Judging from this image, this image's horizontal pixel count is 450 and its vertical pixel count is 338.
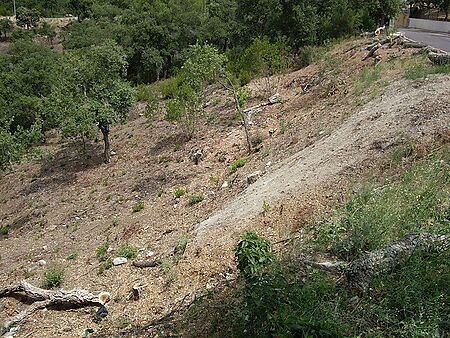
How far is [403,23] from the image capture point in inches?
1377

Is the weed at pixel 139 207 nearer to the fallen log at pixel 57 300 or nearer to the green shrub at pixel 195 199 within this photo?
the green shrub at pixel 195 199

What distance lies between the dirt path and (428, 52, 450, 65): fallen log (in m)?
1.70

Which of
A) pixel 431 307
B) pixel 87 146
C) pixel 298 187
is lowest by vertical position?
pixel 87 146

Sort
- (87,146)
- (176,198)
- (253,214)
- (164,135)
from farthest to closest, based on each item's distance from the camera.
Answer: (87,146), (164,135), (176,198), (253,214)

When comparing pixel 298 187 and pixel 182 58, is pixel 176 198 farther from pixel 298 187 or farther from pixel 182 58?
pixel 182 58

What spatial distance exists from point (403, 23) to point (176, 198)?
2768cm

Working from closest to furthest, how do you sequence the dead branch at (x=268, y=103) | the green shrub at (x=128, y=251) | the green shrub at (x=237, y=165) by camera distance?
the green shrub at (x=128, y=251) → the green shrub at (x=237, y=165) → the dead branch at (x=268, y=103)

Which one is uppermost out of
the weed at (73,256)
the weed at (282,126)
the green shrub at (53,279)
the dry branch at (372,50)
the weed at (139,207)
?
the dry branch at (372,50)

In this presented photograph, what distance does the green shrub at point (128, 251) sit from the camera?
11.2 metres

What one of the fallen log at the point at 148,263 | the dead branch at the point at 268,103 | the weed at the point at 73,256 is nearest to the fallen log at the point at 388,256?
the fallen log at the point at 148,263

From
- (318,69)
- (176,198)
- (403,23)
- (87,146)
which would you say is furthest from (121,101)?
(403,23)

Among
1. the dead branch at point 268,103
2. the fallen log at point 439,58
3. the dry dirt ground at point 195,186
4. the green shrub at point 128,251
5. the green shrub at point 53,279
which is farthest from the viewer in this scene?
the dead branch at point 268,103

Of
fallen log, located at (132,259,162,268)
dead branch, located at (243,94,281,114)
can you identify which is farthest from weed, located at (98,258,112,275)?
dead branch, located at (243,94,281,114)

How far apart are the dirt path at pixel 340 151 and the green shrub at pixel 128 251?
1721 millimetres
